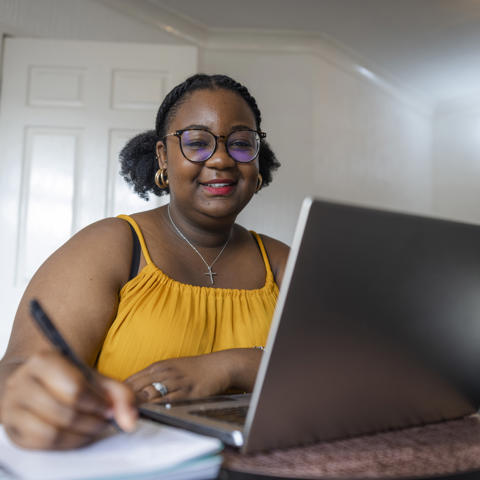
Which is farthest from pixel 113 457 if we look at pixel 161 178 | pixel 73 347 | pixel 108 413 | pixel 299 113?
pixel 299 113

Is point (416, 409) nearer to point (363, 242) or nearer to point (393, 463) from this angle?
point (393, 463)

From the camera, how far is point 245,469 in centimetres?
51

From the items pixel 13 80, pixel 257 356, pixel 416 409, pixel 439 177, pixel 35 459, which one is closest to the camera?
pixel 35 459

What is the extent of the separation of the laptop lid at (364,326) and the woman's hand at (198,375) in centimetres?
32

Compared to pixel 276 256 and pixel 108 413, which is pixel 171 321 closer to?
pixel 276 256

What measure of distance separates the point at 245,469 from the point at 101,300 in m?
0.73

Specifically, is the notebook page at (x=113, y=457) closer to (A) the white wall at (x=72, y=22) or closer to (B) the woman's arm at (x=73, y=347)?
(B) the woman's arm at (x=73, y=347)

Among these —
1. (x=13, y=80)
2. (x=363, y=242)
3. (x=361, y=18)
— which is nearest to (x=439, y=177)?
(x=361, y=18)

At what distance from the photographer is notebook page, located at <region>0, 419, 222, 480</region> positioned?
17.8 inches

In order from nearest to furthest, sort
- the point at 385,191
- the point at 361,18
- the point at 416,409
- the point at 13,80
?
the point at 416,409 → the point at 13,80 → the point at 361,18 → the point at 385,191

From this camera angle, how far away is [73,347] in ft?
3.58

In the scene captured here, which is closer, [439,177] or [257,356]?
[257,356]

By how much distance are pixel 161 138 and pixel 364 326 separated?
107 centimetres

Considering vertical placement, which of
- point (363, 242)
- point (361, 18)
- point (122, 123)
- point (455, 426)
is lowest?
point (455, 426)
